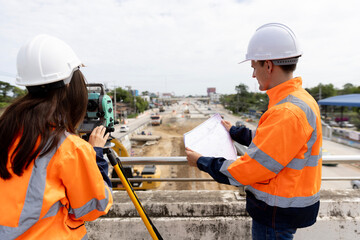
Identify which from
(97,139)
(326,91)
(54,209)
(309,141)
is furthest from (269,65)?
(326,91)

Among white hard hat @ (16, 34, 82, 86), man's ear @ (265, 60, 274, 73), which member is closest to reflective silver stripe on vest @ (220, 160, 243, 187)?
man's ear @ (265, 60, 274, 73)

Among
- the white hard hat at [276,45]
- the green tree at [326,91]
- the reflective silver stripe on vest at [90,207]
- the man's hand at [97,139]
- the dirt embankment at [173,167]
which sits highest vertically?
the green tree at [326,91]

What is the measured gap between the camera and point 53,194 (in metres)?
0.83

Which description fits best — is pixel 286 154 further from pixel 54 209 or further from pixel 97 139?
Result: pixel 54 209

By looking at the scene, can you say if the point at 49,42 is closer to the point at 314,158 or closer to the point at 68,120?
the point at 68,120

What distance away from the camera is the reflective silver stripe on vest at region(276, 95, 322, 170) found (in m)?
1.01

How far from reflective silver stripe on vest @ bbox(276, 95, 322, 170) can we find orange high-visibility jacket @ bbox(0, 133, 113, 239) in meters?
0.90

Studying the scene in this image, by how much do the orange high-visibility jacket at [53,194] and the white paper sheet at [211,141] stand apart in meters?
0.61

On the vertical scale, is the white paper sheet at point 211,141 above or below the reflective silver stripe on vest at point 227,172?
above

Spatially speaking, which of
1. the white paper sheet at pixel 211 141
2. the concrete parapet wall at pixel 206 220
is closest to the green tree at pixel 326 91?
the concrete parapet wall at pixel 206 220

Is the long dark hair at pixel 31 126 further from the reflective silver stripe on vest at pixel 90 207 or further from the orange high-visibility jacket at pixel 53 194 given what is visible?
the reflective silver stripe on vest at pixel 90 207

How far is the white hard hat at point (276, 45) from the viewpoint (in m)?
1.10

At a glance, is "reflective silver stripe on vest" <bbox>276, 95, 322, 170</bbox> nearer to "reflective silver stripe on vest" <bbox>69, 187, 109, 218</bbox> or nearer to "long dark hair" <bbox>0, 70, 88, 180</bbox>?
"reflective silver stripe on vest" <bbox>69, 187, 109, 218</bbox>

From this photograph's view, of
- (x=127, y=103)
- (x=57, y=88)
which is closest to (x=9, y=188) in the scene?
(x=57, y=88)
